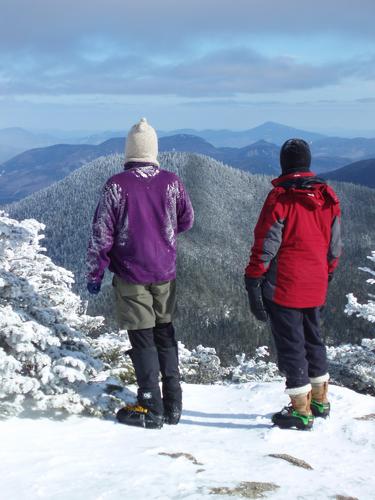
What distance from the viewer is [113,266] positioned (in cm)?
591

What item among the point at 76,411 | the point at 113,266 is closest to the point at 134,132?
the point at 113,266

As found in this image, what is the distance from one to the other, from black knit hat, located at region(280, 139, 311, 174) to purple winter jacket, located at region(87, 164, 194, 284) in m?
1.29

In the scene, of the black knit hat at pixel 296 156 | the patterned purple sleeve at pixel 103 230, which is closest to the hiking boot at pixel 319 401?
the black knit hat at pixel 296 156

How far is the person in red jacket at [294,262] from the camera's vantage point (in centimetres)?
568

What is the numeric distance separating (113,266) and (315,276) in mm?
2324

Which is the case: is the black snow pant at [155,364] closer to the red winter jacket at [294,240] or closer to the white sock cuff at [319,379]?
the red winter jacket at [294,240]

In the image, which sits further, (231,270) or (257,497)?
(231,270)

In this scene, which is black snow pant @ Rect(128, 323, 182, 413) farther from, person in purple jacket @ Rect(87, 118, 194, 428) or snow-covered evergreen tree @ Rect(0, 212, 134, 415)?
snow-covered evergreen tree @ Rect(0, 212, 134, 415)

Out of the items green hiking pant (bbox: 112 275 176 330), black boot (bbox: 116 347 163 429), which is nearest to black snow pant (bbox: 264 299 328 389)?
green hiking pant (bbox: 112 275 176 330)

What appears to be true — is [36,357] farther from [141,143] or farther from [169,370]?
[141,143]

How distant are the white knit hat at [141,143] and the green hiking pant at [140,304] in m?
1.39

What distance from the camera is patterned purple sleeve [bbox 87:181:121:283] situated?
5.64 metres

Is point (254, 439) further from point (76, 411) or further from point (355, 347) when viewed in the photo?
point (355, 347)

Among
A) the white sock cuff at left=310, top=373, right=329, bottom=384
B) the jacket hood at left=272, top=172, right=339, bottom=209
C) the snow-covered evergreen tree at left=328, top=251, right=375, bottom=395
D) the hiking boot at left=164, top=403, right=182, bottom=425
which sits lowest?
Result: the snow-covered evergreen tree at left=328, top=251, right=375, bottom=395
